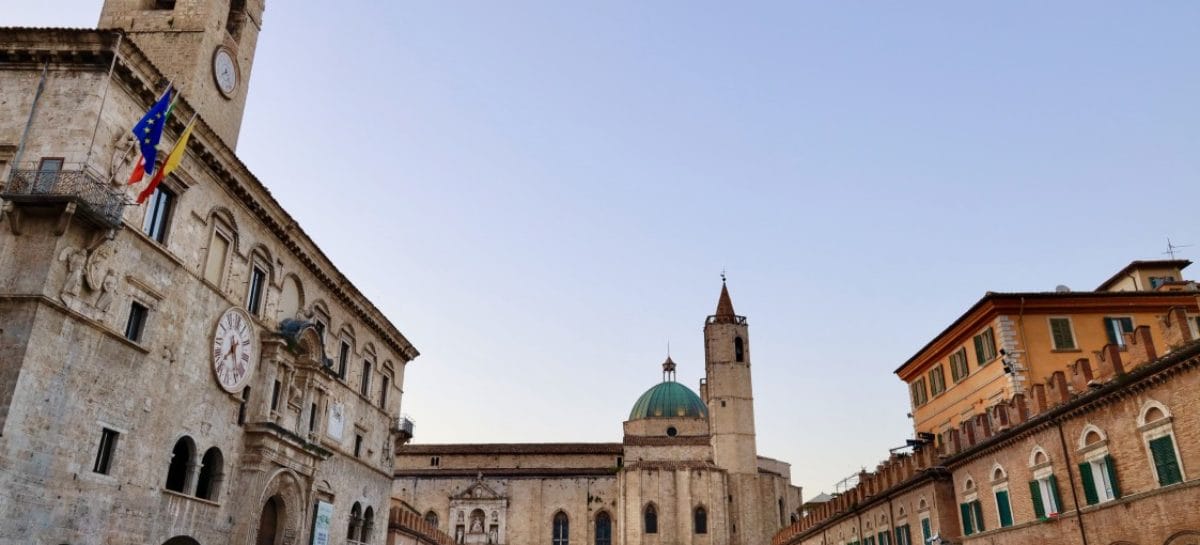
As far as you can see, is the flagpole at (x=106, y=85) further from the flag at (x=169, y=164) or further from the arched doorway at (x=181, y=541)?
the arched doorway at (x=181, y=541)

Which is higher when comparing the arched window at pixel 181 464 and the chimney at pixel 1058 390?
the chimney at pixel 1058 390

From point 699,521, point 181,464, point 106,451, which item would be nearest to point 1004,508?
point 181,464

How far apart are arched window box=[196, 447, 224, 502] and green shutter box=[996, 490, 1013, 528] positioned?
68.6 feet

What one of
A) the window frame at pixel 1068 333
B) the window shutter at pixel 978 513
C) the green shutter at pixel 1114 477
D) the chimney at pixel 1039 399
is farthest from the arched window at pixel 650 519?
the green shutter at pixel 1114 477

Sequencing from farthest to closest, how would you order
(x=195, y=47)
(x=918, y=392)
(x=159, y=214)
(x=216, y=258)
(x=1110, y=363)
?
(x=918, y=392) < (x=195, y=47) < (x=216, y=258) < (x=159, y=214) < (x=1110, y=363)

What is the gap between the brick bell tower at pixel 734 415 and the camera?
57938 mm

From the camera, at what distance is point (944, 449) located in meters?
25.8

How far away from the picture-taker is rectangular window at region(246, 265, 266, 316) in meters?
22.7

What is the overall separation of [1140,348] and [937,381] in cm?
1475

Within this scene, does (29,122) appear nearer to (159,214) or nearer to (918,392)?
(159,214)

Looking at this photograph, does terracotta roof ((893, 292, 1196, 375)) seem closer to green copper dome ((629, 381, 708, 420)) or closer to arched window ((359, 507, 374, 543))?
arched window ((359, 507, 374, 543))

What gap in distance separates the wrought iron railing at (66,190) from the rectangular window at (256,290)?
269 inches

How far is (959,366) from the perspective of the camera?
95.7 ft

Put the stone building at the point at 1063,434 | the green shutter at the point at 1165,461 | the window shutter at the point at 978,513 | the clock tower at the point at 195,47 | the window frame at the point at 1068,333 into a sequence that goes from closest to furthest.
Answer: the green shutter at the point at 1165,461 → the stone building at the point at 1063,434 → the clock tower at the point at 195,47 → the window shutter at the point at 978,513 → the window frame at the point at 1068,333
